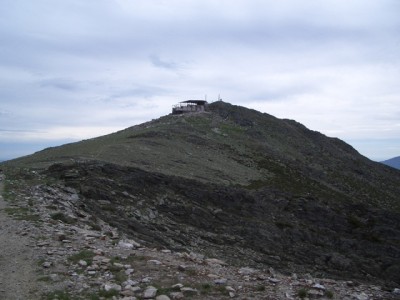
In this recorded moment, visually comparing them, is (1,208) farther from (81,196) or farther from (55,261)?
(55,261)

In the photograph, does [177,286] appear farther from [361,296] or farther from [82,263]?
[361,296]

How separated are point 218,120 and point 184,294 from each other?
68.2 m

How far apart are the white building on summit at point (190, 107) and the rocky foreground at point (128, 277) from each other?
2827 inches

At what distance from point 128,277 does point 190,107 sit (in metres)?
77.6

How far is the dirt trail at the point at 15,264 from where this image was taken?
1042 centimetres

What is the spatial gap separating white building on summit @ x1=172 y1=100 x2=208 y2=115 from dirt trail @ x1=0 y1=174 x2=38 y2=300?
7146 cm

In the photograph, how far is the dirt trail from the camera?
10422mm

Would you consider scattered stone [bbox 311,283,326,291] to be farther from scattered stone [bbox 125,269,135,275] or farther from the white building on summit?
the white building on summit

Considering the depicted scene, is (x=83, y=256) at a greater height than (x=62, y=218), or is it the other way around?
(x=62, y=218)

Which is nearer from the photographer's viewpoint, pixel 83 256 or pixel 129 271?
pixel 129 271

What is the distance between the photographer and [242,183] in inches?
1684

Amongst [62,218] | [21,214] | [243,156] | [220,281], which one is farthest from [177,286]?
[243,156]

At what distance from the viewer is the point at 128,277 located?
1134cm

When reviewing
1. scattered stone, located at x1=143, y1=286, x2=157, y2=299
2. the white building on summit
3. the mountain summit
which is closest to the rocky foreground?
scattered stone, located at x1=143, y1=286, x2=157, y2=299
